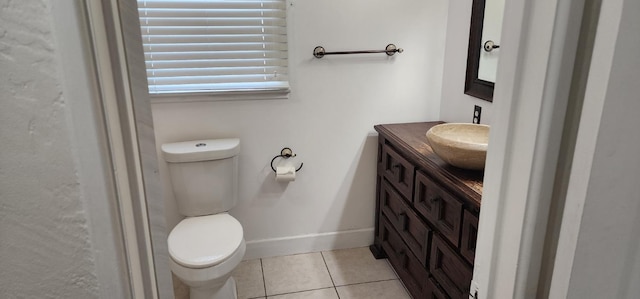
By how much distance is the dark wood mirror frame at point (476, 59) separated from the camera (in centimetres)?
209

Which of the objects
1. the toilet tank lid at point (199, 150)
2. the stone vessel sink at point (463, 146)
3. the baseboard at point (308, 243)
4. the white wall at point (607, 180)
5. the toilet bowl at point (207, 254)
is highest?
the white wall at point (607, 180)

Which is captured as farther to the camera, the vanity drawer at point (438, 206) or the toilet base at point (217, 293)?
the toilet base at point (217, 293)

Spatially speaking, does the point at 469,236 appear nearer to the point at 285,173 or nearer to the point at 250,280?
the point at 285,173

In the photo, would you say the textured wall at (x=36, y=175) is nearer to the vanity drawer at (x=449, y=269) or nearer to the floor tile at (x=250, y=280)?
the vanity drawer at (x=449, y=269)

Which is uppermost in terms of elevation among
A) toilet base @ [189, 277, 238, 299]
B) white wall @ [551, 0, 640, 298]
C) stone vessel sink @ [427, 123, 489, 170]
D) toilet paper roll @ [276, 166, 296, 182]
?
white wall @ [551, 0, 640, 298]

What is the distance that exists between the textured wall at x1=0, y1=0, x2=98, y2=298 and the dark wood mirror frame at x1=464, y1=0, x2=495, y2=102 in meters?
1.92

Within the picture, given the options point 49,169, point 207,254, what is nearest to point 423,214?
point 207,254

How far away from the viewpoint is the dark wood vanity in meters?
1.61

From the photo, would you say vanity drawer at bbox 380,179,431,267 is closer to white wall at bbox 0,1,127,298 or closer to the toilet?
the toilet

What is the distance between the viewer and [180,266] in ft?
6.18

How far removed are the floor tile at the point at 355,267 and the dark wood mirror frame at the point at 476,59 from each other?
114 cm

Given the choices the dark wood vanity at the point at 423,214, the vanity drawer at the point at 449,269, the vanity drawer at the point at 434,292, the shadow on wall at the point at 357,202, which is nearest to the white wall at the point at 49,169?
the dark wood vanity at the point at 423,214

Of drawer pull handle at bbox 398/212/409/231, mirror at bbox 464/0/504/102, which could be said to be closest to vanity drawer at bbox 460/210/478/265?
drawer pull handle at bbox 398/212/409/231

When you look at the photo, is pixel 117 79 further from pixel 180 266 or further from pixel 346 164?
pixel 346 164
